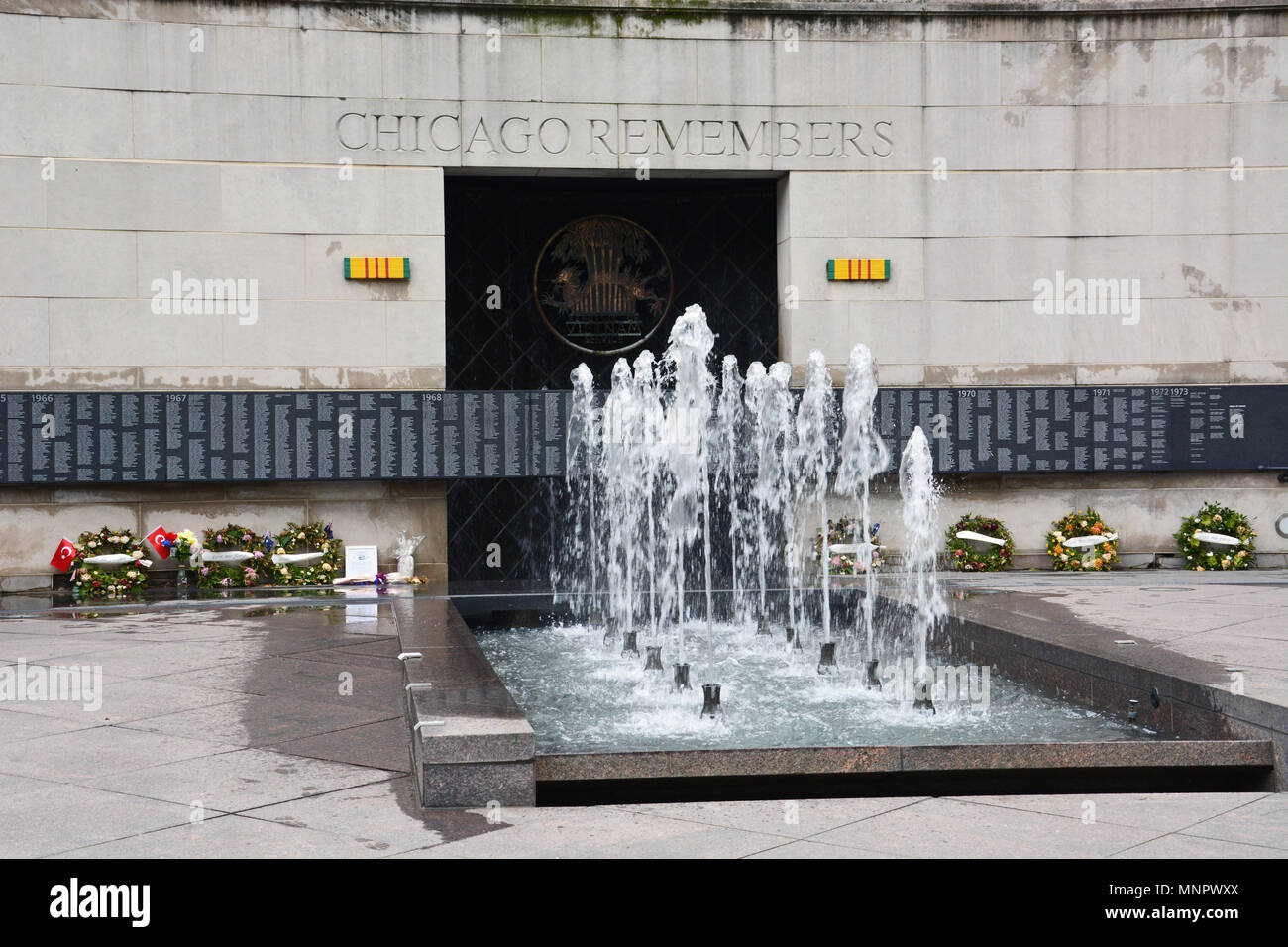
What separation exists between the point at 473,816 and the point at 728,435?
32.5ft

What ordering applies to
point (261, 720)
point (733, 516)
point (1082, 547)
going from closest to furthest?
point (261, 720), point (733, 516), point (1082, 547)

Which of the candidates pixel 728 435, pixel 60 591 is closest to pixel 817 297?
pixel 728 435

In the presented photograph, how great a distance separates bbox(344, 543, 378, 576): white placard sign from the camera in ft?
44.3

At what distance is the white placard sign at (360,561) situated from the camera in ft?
44.3

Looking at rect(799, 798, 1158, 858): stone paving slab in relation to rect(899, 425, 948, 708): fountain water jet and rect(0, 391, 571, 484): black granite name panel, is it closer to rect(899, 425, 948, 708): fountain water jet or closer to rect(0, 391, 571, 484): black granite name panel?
rect(899, 425, 948, 708): fountain water jet

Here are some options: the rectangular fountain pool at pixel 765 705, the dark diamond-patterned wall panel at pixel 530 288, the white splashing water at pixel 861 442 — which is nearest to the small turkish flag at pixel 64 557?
the dark diamond-patterned wall panel at pixel 530 288

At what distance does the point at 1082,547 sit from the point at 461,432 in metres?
6.97

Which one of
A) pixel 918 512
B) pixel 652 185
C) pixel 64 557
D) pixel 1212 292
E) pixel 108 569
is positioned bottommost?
pixel 108 569

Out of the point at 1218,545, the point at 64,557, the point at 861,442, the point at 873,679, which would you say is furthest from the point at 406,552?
the point at 1218,545

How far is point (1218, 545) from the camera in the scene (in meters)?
14.4

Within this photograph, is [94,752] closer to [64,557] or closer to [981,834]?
[981,834]

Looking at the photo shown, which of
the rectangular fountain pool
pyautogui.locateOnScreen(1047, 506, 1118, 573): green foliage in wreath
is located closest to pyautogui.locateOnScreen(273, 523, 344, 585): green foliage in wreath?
the rectangular fountain pool

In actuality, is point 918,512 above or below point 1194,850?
above

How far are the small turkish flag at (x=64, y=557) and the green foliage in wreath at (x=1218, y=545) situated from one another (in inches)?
470
